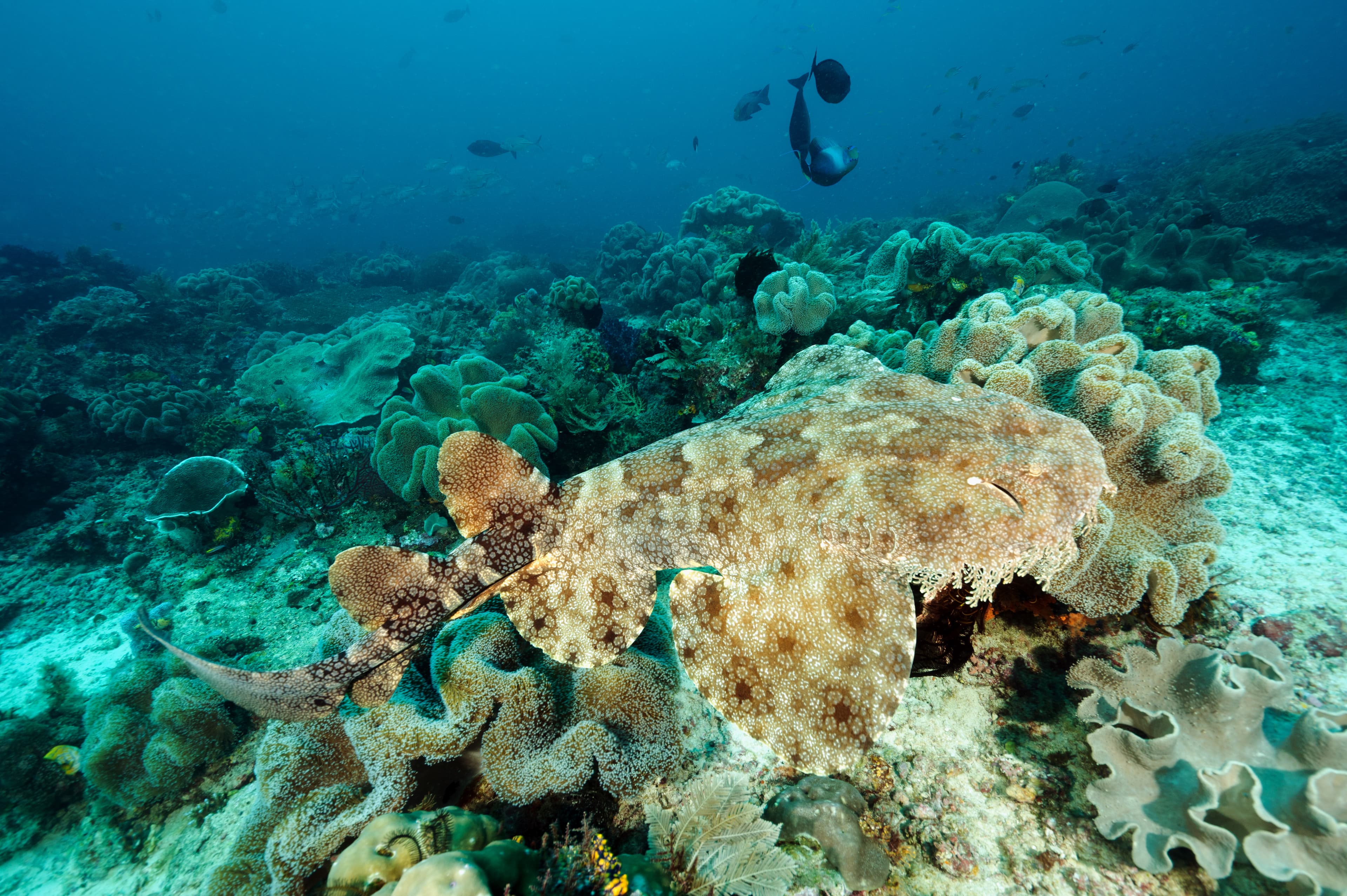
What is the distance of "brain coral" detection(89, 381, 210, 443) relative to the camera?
9.45m

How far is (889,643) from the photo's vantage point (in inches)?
95.9

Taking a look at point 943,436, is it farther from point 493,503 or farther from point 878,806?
point 493,503

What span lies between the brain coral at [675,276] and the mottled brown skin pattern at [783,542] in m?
12.0

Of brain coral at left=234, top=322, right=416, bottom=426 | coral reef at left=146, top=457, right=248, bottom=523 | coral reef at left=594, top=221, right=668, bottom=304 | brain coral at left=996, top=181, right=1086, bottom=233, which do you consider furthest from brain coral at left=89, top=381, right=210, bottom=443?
brain coral at left=996, top=181, right=1086, bottom=233

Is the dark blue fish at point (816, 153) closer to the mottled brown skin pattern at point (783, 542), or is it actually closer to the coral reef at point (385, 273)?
the mottled brown skin pattern at point (783, 542)

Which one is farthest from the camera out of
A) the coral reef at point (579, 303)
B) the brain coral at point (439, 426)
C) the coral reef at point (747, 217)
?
the coral reef at point (747, 217)

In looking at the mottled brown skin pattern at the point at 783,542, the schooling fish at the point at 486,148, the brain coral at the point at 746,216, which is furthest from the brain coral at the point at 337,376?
the schooling fish at the point at 486,148

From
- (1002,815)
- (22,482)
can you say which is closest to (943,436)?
(1002,815)

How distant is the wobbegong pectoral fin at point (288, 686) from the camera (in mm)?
2582

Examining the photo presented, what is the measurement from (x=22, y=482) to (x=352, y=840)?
1088 cm

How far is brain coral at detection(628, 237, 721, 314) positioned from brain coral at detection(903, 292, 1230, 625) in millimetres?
10882

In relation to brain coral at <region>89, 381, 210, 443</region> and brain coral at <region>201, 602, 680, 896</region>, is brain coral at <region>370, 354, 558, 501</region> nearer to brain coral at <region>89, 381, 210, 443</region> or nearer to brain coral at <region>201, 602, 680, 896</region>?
brain coral at <region>201, 602, 680, 896</region>

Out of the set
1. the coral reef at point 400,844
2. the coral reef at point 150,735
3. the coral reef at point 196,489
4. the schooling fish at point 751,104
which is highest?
the schooling fish at point 751,104

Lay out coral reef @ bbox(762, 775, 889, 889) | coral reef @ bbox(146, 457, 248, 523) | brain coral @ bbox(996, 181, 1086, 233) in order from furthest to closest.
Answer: brain coral @ bbox(996, 181, 1086, 233), coral reef @ bbox(146, 457, 248, 523), coral reef @ bbox(762, 775, 889, 889)
